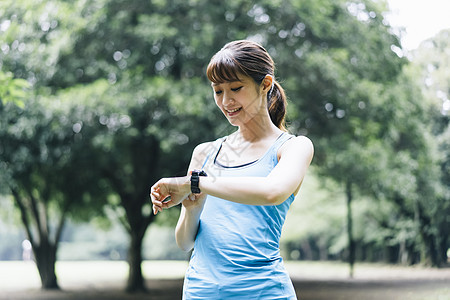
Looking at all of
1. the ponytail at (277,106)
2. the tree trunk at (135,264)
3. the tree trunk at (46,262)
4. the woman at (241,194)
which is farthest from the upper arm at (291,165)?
the tree trunk at (46,262)

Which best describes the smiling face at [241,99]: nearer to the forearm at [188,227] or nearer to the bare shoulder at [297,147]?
the bare shoulder at [297,147]

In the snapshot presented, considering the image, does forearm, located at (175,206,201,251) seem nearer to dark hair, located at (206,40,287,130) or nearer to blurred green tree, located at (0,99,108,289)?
dark hair, located at (206,40,287,130)

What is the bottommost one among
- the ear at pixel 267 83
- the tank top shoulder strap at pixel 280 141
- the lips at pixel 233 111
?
the tank top shoulder strap at pixel 280 141

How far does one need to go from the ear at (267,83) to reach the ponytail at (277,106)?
133 mm

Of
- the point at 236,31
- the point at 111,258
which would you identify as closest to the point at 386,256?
the point at 236,31

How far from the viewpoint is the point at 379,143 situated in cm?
1234

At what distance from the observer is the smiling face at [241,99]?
1.53 m

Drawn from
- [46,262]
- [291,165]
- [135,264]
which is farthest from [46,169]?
[291,165]

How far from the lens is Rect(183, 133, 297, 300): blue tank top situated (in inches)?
55.7

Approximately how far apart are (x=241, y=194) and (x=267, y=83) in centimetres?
44

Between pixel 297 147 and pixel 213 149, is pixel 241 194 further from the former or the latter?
pixel 213 149

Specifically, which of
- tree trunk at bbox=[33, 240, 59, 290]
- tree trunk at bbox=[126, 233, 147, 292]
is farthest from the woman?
tree trunk at bbox=[33, 240, 59, 290]

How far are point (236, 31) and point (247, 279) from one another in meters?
9.69

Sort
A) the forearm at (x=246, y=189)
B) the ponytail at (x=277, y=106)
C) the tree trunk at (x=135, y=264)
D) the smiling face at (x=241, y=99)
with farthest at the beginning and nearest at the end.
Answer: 1. the tree trunk at (x=135, y=264)
2. the ponytail at (x=277, y=106)
3. the smiling face at (x=241, y=99)
4. the forearm at (x=246, y=189)
